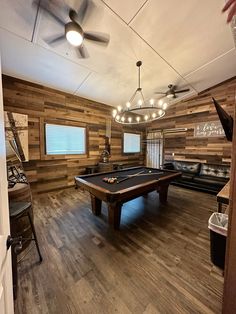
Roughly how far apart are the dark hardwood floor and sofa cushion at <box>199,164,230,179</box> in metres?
2.10

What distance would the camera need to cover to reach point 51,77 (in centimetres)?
362

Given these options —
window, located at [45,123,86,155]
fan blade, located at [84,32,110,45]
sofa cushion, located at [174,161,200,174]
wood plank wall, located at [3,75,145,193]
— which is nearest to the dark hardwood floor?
wood plank wall, located at [3,75,145,193]

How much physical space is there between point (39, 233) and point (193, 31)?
436 centimetres

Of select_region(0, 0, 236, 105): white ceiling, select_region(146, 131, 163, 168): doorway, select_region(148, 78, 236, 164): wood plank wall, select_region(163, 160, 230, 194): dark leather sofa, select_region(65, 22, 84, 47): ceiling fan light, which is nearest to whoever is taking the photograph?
select_region(65, 22, 84, 47): ceiling fan light

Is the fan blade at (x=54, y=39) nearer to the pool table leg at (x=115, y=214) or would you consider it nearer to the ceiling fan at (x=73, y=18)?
the ceiling fan at (x=73, y=18)

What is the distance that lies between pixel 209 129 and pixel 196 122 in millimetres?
521

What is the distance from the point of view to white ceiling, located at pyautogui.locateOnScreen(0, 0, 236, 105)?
7.07ft

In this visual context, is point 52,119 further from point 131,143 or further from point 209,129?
point 209,129

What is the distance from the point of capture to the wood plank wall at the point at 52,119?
3.59 metres

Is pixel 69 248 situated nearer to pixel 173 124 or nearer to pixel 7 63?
pixel 7 63

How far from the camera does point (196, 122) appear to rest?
5156 millimetres

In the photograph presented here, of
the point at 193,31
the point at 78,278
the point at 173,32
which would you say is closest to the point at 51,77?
the point at 173,32

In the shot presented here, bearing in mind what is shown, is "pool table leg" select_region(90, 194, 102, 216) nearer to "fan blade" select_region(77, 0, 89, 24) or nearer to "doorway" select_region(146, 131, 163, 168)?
"fan blade" select_region(77, 0, 89, 24)

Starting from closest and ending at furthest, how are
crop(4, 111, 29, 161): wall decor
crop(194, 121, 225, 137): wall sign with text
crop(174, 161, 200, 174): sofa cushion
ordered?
crop(4, 111, 29, 161): wall decor
crop(194, 121, 225, 137): wall sign with text
crop(174, 161, 200, 174): sofa cushion
